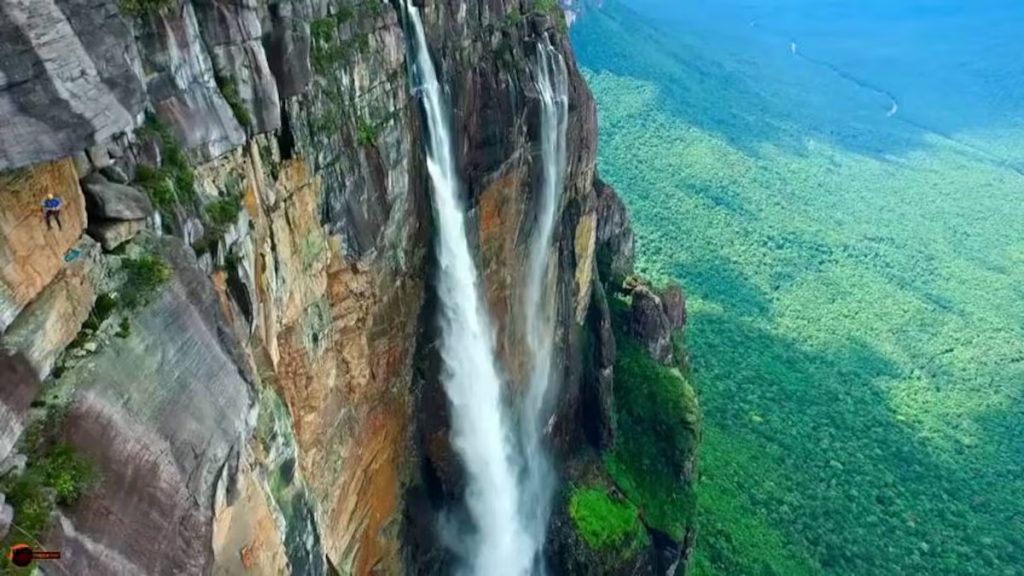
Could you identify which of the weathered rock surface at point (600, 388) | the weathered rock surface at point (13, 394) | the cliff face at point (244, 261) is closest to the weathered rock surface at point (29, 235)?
the cliff face at point (244, 261)

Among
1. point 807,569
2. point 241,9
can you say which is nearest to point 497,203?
point 241,9

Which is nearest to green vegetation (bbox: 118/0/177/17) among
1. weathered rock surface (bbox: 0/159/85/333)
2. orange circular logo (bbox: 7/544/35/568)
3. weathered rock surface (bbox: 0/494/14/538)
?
weathered rock surface (bbox: 0/159/85/333)

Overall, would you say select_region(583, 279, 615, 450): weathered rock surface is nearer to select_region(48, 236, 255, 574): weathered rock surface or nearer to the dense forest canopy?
the dense forest canopy

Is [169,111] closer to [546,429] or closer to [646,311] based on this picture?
[546,429]

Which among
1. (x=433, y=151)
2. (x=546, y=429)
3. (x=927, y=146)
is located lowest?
(x=927, y=146)

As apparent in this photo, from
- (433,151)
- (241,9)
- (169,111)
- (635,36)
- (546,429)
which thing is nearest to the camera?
(169,111)

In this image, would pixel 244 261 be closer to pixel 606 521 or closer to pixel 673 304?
pixel 606 521
